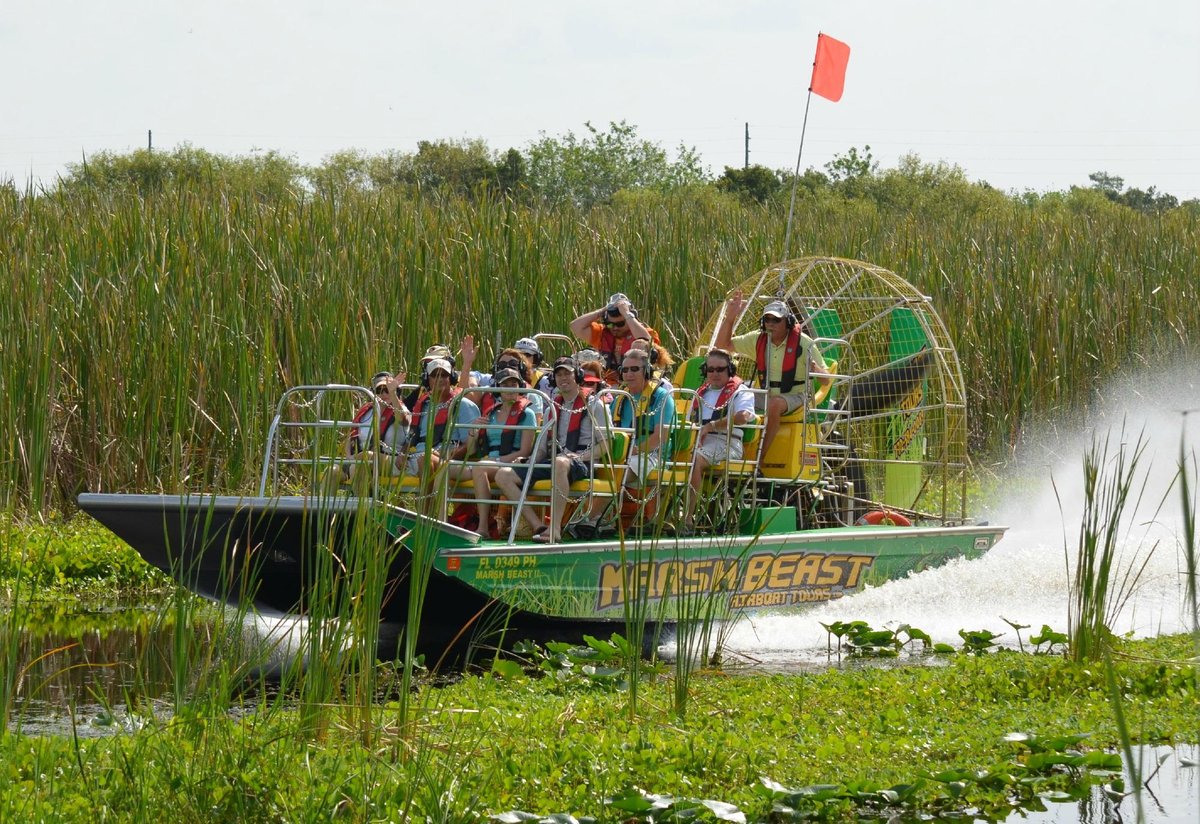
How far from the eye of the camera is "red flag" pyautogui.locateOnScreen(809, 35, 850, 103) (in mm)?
11797

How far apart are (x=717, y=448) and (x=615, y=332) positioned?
6.66 feet

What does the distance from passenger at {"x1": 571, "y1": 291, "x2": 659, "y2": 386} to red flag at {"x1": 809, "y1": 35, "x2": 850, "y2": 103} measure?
7.30 ft

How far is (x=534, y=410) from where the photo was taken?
9.72 meters

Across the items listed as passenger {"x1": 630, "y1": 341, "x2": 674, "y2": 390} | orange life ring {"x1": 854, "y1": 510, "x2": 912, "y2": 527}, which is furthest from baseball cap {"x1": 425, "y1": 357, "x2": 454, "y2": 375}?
orange life ring {"x1": 854, "y1": 510, "x2": 912, "y2": 527}

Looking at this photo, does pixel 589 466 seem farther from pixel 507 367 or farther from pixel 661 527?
pixel 661 527

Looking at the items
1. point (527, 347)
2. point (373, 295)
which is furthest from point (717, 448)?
point (373, 295)

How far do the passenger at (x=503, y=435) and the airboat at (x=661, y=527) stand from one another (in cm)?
21

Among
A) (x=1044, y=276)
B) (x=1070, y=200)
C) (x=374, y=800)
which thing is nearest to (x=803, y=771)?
(x=374, y=800)

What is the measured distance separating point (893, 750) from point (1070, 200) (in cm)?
5184

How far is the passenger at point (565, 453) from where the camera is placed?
929cm

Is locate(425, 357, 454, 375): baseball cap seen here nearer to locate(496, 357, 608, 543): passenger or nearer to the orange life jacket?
locate(496, 357, 608, 543): passenger

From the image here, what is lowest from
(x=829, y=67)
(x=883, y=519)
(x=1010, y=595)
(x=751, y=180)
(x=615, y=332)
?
(x=1010, y=595)

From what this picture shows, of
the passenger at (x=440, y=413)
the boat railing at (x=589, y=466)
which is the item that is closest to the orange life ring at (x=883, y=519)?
the boat railing at (x=589, y=466)

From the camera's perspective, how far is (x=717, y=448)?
33.3 ft
